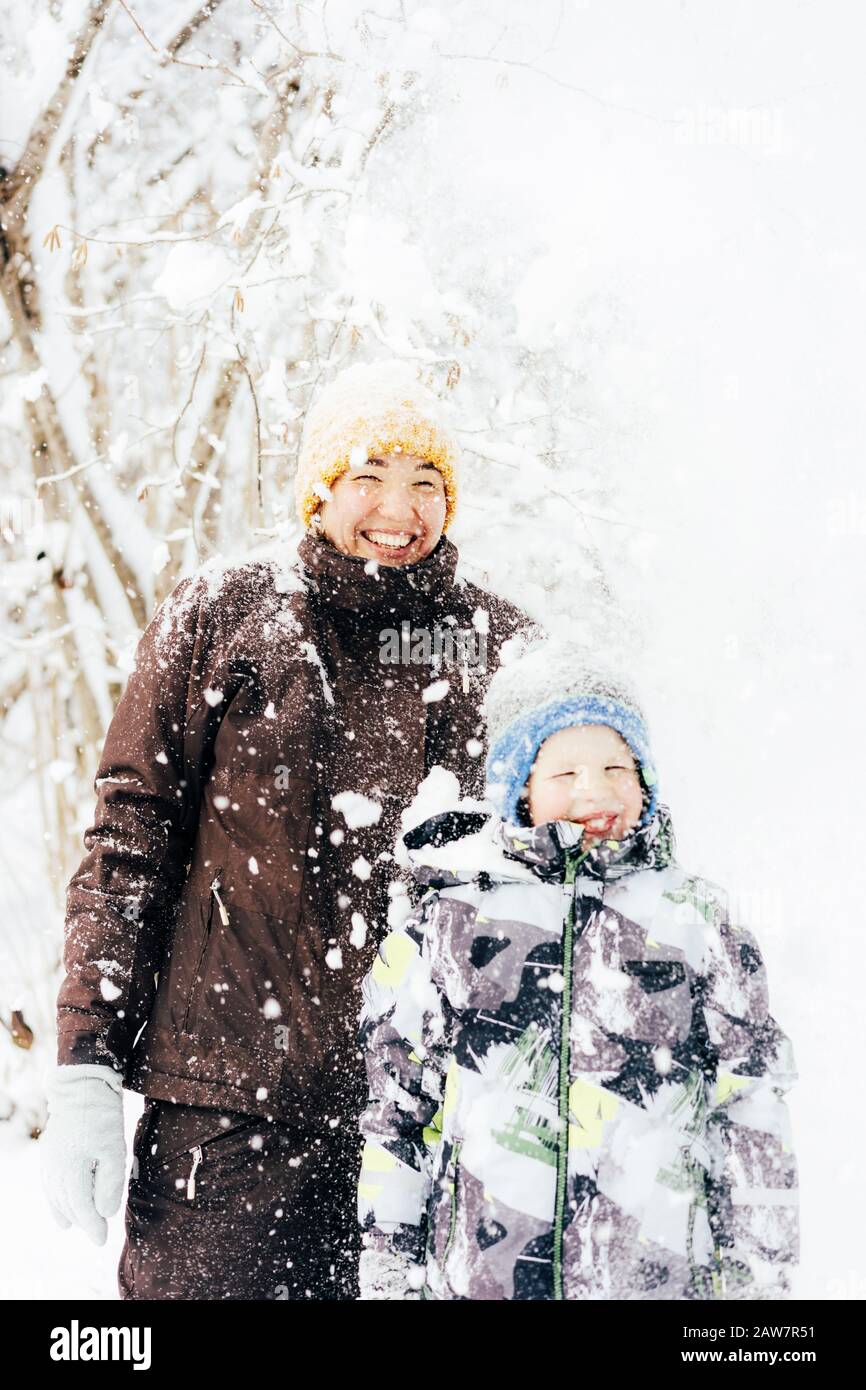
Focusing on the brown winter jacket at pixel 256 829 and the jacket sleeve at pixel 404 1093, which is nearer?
the jacket sleeve at pixel 404 1093

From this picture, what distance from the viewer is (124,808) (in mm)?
1736

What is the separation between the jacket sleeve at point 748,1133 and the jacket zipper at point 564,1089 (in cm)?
21

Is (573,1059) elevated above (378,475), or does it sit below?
below

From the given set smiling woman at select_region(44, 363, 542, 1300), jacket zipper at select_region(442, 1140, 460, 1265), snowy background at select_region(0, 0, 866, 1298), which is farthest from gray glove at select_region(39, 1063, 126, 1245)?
snowy background at select_region(0, 0, 866, 1298)

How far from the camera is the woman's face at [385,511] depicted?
1.90 meters

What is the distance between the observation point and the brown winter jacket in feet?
5.51

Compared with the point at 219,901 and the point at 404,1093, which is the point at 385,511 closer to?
the point at 219,901

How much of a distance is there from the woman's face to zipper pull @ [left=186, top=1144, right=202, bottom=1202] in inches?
42.5

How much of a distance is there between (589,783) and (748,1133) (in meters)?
0.57

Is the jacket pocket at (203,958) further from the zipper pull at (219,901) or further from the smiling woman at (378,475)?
the smiling woman at (378,475)

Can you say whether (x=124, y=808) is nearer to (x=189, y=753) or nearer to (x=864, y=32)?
(x=189, y=753)

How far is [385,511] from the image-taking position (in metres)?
1.90

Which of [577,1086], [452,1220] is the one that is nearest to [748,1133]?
[577,1086]

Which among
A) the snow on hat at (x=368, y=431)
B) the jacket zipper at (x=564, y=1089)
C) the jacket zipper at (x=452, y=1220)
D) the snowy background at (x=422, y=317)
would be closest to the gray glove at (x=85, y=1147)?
the jacket zipper at (x=452, y=1220)
